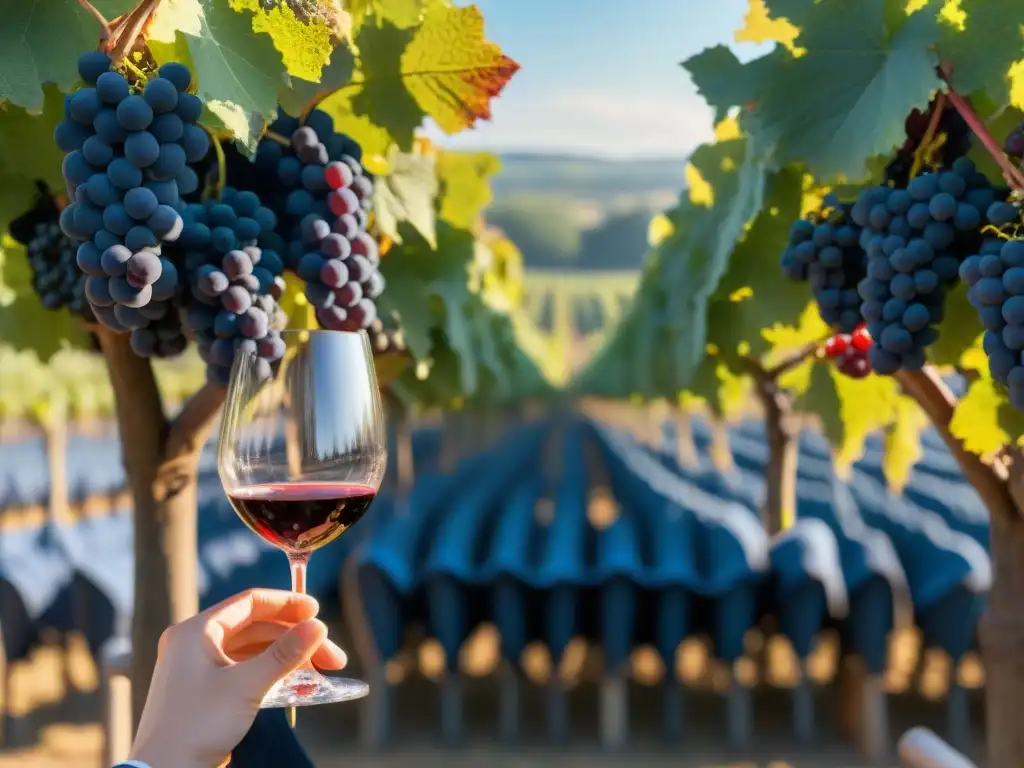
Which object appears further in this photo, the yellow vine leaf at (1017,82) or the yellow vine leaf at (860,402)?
the yellow vine leaf at (860,402)

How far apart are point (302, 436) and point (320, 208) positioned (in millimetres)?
586

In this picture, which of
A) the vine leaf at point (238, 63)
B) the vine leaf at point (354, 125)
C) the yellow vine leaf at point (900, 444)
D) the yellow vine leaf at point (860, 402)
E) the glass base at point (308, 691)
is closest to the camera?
the glass base at point (308, 691)

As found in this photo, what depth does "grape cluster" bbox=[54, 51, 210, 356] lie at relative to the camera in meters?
1.40

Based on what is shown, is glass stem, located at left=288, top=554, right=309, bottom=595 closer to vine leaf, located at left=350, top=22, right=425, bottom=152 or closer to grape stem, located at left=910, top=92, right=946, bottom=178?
vine leaf, located at left=350, top=22, right=425, bottom=152

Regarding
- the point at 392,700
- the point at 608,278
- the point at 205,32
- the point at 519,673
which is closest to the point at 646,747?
the point at 519,673

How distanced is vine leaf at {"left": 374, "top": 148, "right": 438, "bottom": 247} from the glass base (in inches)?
41.4

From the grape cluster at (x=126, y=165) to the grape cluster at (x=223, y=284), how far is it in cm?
11

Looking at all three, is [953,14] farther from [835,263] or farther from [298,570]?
[298,570]

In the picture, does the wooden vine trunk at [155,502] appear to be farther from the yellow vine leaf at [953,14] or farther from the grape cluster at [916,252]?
the yellow vine leaf at [953,14]

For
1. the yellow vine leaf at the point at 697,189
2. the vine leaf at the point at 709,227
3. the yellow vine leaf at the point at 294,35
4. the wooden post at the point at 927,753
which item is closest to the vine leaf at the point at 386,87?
the yellow vine leaf at the point at 294,35

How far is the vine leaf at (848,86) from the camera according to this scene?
1.61 m

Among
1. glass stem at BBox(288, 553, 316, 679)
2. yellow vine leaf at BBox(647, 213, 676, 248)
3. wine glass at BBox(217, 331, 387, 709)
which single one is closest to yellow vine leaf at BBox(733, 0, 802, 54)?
wine glass at BBox(217, 331, 387, 709)

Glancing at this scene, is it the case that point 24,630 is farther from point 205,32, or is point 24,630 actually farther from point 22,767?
point 205,32

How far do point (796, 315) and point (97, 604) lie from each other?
4.95m
